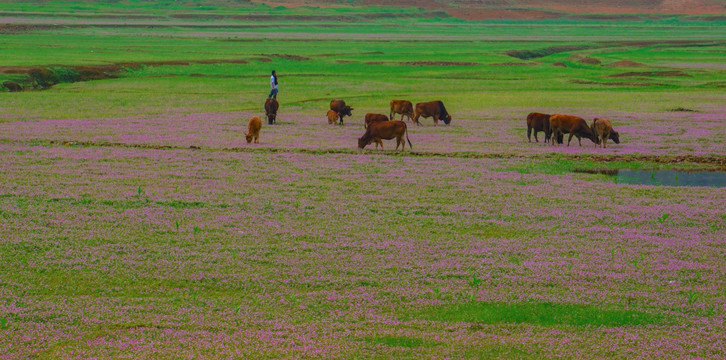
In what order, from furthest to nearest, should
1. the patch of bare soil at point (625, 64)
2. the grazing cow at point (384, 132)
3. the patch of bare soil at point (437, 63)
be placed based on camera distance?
the patch of bare soil at point (437, 63) → the patch of bare soil at point (625, 64) → the grazing cow at point (384, 132)

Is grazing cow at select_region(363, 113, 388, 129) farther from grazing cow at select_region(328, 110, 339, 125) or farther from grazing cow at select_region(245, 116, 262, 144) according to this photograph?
grazing cow at select_region(245, 116, 262, 144)

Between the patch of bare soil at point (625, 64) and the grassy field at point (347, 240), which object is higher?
the patch of bare soil at point (625, 64)

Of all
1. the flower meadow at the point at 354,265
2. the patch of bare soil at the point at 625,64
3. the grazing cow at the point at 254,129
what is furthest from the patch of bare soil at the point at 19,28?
the flower meadow at the point at 354,265

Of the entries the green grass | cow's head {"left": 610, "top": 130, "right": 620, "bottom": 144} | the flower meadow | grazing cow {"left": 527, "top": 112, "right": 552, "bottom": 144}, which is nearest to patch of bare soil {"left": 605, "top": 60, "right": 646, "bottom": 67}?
grazing cow {"left": 527, "top": 112, "right": 552, "bottom": 144}

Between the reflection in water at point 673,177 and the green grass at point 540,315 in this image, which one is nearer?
the green grass at point 540,315

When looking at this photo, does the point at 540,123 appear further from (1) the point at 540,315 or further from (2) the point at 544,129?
(1) the point at 540,315

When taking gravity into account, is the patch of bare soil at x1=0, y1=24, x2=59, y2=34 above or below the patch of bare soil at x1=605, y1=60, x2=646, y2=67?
above

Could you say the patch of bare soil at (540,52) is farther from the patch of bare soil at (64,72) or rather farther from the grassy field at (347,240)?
the grassy field at (347,240)

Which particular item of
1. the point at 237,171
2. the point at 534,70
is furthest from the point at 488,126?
the point at 534,70

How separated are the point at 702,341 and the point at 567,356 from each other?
248cm

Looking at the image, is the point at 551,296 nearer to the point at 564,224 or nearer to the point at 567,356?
the point at 567,356

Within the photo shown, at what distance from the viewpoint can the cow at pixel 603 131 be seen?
116 feet

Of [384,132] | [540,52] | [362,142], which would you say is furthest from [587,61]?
[362,142]

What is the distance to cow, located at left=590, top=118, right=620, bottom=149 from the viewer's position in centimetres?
3547
